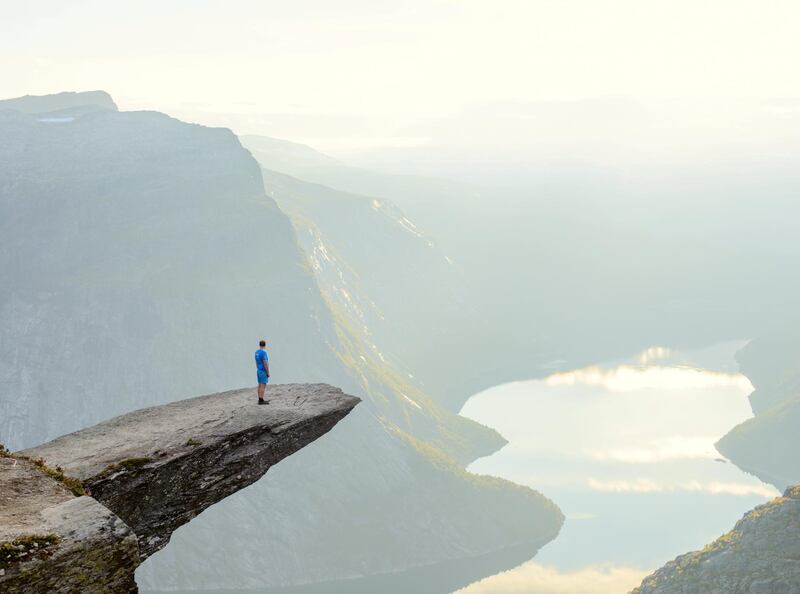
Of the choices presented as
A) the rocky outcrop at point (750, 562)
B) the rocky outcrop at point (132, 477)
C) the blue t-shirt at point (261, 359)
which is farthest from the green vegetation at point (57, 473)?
the rocky outcrop at point (750, 562)

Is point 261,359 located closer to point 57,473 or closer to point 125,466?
point 125,466

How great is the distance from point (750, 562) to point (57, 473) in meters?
136

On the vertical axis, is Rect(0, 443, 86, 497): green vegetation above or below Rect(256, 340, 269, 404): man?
below

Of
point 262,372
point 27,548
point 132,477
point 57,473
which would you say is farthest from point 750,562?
point 27,548

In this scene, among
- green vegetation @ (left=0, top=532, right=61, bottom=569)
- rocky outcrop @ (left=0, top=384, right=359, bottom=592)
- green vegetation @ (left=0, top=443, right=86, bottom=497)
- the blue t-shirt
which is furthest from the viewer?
the blue t-shirt

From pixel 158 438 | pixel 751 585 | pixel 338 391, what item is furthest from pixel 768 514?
pixel 158 438

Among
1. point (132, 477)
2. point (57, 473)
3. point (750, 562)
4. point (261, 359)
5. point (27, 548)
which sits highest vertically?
point (261, 359)

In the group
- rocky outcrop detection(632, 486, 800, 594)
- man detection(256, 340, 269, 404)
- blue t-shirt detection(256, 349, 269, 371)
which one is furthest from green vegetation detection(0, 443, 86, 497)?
rocky outcrop detection(632, 486, 800, 594)

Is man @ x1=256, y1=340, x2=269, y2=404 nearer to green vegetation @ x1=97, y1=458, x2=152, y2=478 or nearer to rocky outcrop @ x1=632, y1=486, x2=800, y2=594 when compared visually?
green vegetation @ x1=97, y1=458, x2=152, y2=478

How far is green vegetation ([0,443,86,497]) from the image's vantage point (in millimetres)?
32844

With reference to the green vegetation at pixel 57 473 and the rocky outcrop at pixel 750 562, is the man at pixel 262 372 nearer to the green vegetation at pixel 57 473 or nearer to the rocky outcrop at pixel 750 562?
the green vegetation at pixel 57 473

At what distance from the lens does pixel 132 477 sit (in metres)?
34.8

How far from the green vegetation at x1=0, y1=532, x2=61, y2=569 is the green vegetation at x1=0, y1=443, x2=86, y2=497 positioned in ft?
18.1

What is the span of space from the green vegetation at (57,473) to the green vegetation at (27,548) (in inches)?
217
